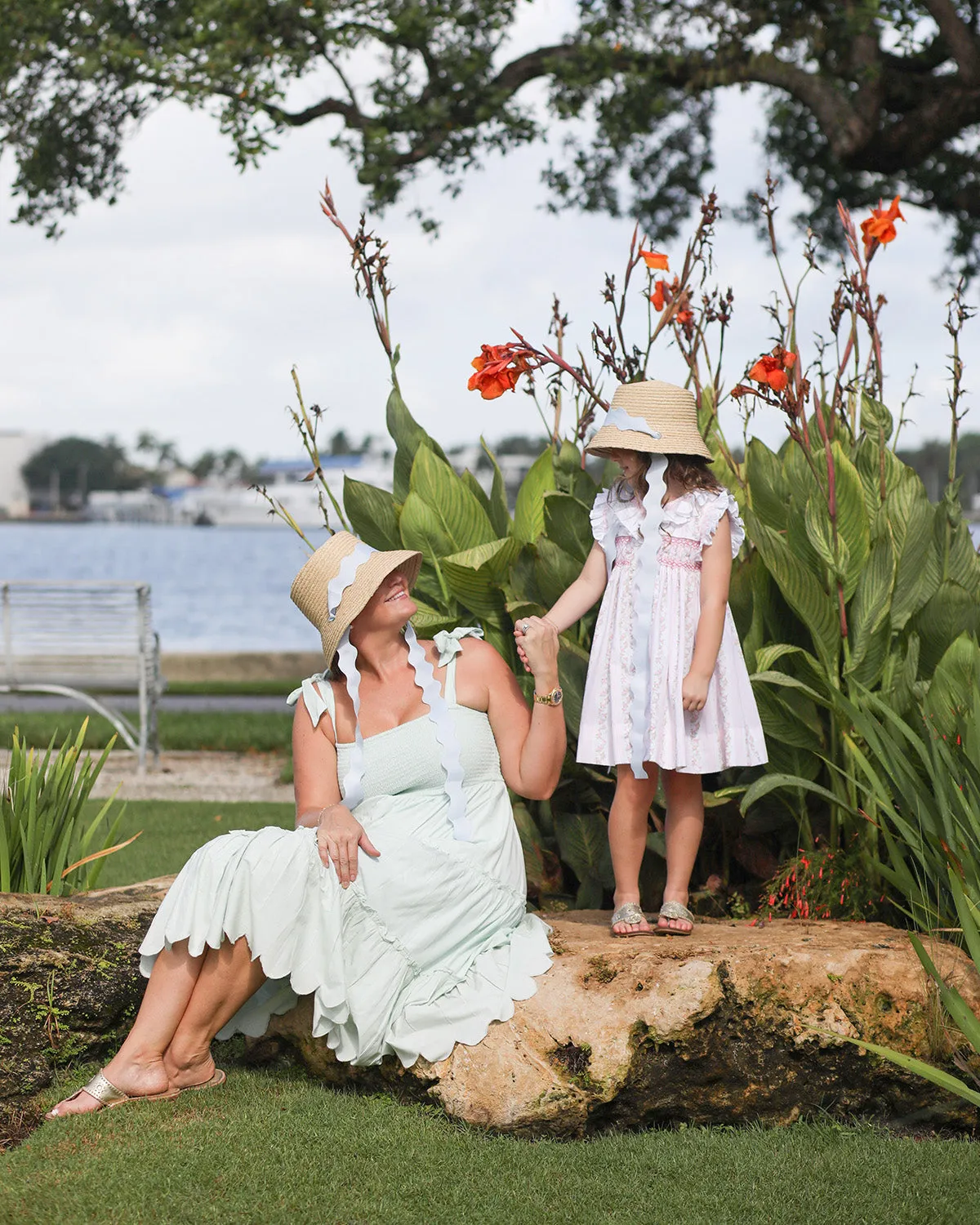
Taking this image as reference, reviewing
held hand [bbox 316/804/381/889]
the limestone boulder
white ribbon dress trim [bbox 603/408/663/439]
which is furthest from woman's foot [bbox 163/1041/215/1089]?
white ribbon dress trim [bbox 603/408/663/439]

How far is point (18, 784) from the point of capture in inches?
142

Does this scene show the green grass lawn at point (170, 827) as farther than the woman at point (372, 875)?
Yes

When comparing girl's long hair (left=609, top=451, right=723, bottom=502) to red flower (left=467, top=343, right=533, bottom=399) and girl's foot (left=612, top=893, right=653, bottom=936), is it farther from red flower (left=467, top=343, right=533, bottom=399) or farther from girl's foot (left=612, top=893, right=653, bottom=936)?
girl's foot (left=612, top=893, right=653, bottom=936)

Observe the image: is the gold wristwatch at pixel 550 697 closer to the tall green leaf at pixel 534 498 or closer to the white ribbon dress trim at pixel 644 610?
the white ribbon dress trim at pixel 644 610

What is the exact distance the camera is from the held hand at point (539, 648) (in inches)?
116

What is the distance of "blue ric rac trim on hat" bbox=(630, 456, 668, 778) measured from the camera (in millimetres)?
3305

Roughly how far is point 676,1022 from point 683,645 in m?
0.93

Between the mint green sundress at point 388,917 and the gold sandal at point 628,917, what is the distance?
239 millimetres

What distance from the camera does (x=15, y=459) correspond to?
7988cm

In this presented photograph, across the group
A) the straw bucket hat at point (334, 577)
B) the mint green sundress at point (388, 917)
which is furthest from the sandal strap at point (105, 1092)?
the straw bucket hat at point (334, 577)

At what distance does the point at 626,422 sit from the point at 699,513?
0.30 meters

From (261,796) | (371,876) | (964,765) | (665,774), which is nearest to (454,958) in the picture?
(371,876)

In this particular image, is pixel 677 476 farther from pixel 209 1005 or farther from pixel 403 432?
pixel 209 1005

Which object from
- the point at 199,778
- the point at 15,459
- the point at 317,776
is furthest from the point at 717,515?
the point at 15,459
